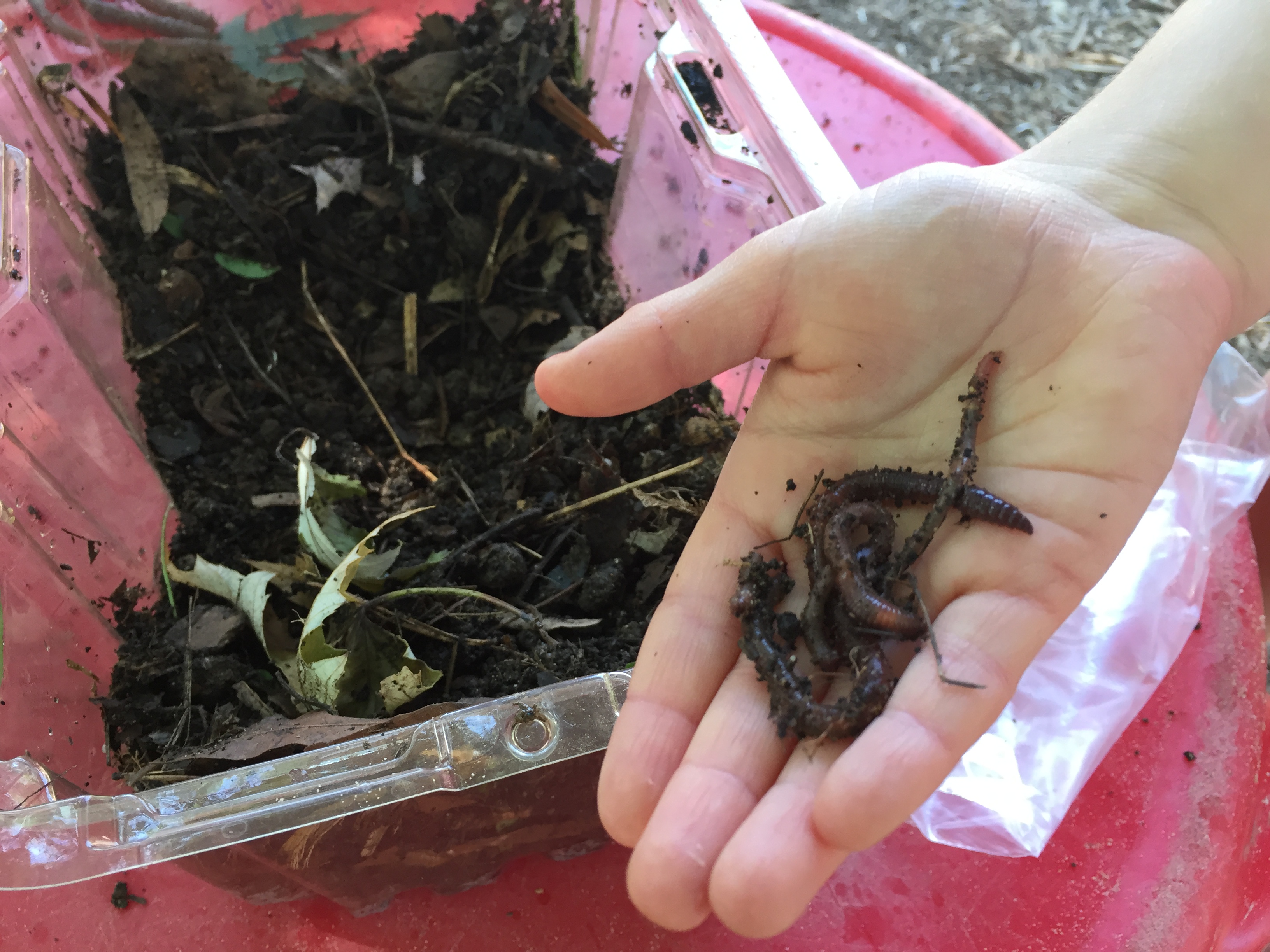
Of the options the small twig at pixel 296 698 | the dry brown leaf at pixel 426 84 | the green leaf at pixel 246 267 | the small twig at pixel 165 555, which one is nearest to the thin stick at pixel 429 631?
the small twig at pixel 296 698

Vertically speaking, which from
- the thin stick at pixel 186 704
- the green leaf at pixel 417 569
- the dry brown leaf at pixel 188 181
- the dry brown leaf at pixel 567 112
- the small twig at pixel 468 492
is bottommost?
the small twig at pixel 468 492

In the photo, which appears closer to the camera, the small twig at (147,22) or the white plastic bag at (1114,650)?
the white plastic bag at (1114,650)

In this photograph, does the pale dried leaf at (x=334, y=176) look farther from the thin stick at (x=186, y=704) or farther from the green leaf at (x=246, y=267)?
the thin stick at (x=186, y=704)

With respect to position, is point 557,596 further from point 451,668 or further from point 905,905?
point 905,905

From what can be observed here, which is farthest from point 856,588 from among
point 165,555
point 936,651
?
point 165,555

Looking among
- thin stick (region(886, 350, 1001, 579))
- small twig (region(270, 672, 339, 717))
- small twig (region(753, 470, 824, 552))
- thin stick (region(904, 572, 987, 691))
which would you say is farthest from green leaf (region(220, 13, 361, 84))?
thin stick (region(904, 572, 987, 691))

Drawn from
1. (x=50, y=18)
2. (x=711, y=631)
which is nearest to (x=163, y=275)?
(x=50, y=18)

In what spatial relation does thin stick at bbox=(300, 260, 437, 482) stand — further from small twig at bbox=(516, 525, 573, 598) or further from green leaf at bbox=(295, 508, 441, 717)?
green leaf at bbox=(295, 508, 441, 717)
